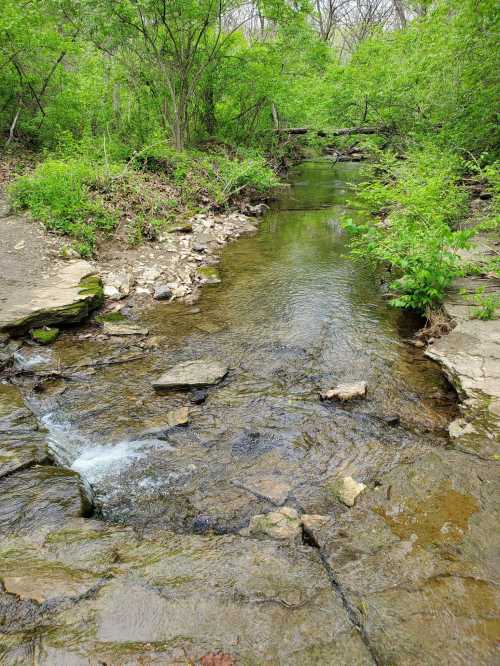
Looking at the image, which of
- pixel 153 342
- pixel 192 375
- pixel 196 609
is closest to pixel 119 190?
pixel 153 342

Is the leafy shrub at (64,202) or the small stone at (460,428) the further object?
the leafy shrub at (64,202)

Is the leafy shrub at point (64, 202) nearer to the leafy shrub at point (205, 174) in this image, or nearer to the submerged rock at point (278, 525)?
the leafy shrub at point (205, 174)

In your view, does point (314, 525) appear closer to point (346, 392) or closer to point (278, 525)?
point (278, 525)

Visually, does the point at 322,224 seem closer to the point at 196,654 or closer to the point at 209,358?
the point at 209,358

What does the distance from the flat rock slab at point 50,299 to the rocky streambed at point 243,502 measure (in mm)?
336

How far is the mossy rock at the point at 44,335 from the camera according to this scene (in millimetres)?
5164

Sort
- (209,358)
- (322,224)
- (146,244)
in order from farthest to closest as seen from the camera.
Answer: (322,224), (146,244), (209,358)

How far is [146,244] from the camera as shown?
824 centimetres

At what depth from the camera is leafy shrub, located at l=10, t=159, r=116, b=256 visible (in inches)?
291

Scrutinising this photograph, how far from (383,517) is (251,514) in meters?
0.91

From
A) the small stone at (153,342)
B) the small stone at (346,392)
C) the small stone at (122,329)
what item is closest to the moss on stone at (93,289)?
the small stone at (122,329)

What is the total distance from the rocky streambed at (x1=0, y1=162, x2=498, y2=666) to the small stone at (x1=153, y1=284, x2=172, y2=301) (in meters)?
0.98

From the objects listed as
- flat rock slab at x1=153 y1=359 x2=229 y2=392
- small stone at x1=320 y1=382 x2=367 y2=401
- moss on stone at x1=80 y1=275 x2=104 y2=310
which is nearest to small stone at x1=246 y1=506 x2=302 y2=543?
small stone at x1=320 y1=382 x2=367 y2=401

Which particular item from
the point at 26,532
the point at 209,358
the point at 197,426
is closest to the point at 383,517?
the point at 197,426
